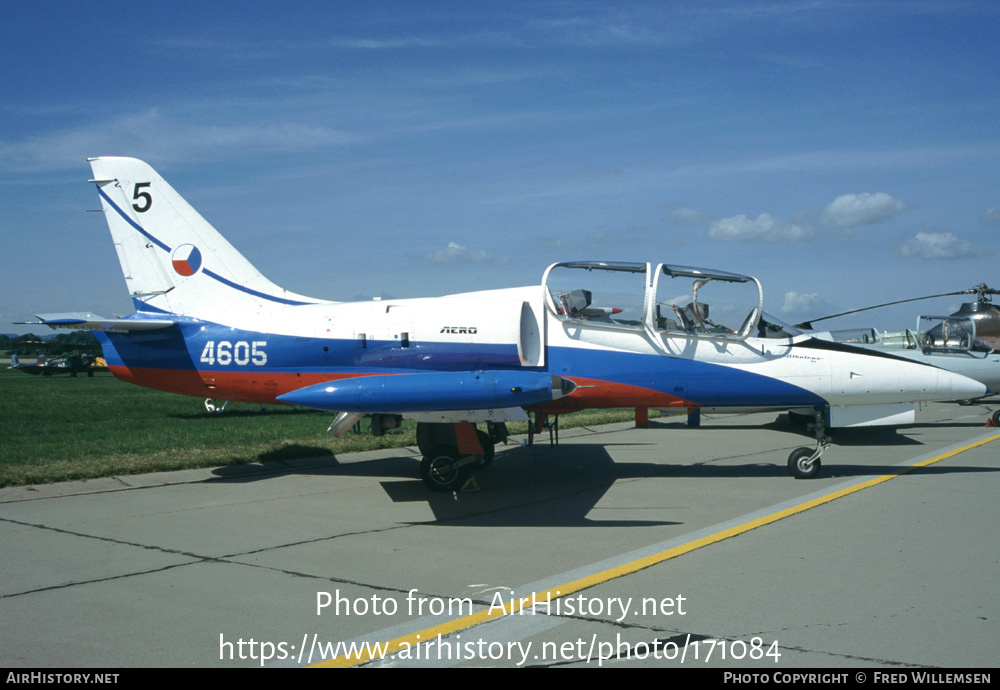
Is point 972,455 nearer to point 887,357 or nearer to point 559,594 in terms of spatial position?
point 887,357

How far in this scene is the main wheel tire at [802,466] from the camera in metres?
10.4

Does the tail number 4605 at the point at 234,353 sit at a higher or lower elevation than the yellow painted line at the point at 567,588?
higher

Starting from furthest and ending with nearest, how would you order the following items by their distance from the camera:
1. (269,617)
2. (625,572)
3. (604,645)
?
(625,572) < (269,617) < (604,645)

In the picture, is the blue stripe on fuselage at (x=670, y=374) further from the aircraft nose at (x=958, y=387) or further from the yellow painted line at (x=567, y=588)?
the aircraft nose at (x=958, y=387)

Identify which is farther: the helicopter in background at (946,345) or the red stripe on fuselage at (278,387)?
the helicopter in background at (946,345)

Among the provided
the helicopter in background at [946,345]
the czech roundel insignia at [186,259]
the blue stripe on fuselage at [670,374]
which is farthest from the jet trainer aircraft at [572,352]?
the helicopter in background at [946,345]

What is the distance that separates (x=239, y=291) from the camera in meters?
11.4

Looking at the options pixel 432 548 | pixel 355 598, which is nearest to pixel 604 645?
pixel 355 598

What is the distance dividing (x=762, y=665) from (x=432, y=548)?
11.5 feet

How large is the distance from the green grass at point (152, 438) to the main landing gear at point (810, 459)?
675 centimetres

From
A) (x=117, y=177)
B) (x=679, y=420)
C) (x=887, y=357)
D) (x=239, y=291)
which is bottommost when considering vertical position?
(x=679, y=420)

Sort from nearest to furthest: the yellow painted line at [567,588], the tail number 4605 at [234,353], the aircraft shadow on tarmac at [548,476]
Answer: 1. the yellow painted line at [567,588]
2. the aircraft shadow on tarmac at [548,476]
3. the tail number 4605 at [234,353]

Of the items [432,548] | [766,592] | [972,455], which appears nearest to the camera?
[766,592]

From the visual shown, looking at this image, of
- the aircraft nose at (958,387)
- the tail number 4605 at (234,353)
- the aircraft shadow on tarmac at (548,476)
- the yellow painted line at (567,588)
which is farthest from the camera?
the tail number 4605 at (234,353)
